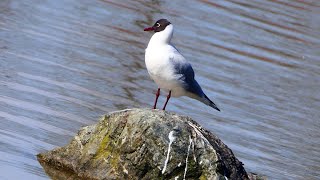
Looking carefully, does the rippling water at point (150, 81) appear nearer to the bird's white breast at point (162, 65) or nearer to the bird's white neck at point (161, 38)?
the bird's white breast at point (162, 65)

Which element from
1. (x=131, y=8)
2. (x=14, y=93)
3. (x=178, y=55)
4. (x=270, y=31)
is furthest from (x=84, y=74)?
(x=270, y=31)

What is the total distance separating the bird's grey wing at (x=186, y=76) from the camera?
28.8 ft

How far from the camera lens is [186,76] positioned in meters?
8.94

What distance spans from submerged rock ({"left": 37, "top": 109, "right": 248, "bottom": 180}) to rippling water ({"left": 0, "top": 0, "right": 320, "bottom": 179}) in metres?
0.68

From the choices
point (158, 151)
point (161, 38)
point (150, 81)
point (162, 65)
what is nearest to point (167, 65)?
point (162, 65)

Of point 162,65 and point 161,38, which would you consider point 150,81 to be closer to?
point 161,38

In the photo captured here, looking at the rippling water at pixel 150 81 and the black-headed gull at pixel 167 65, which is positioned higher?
the black-headed gull at pixel 167 65

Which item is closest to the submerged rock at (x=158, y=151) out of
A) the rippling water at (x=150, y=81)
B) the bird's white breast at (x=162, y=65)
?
the bird's white breast at (x=162, y=65)

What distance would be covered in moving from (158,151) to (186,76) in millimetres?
917

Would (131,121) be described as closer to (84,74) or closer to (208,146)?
(208,146)

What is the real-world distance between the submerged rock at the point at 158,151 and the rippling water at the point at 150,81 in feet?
2.24

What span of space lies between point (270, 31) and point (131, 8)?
275 cm

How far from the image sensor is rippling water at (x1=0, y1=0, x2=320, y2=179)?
409 inches

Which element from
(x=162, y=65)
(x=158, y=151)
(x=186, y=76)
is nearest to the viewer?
(x=158, y=151)
